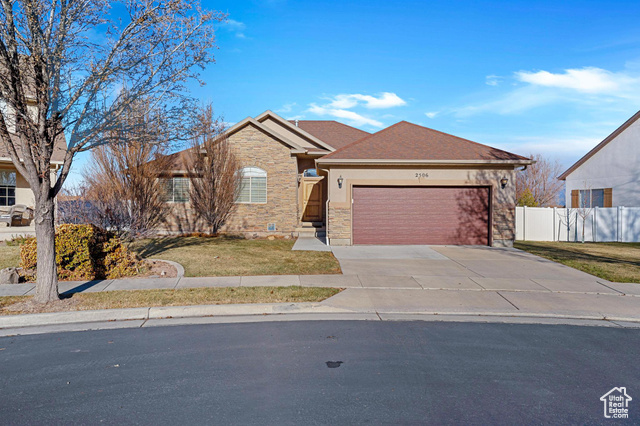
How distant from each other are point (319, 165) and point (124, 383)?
1193cm

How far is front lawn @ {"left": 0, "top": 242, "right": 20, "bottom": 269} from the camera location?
11.0m

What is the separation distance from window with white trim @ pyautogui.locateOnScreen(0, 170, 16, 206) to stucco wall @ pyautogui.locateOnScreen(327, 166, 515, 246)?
42.3 feet

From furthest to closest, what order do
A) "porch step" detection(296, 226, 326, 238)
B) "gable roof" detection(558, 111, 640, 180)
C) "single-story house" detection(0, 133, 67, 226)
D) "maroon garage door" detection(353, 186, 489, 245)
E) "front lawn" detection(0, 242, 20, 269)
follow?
"gable roof" detection(558, 111, 640, 180) < "porch step" detection(296, 226, 326, 238) < "single-story house" detection(0, 133, 67, 226) < "maroon garage door" detection(353, 186, 489, 245) < "front lawn" detection(0, 242, 20, 269)

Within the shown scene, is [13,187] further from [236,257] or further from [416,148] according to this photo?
[416,148]

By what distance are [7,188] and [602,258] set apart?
2198 cm

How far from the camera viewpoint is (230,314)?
23.8 ft

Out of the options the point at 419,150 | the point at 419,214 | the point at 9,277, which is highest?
the point at 419,150

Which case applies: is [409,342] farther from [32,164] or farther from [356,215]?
[356,215]

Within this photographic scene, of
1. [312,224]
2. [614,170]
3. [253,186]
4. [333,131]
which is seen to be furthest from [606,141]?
[253,186]

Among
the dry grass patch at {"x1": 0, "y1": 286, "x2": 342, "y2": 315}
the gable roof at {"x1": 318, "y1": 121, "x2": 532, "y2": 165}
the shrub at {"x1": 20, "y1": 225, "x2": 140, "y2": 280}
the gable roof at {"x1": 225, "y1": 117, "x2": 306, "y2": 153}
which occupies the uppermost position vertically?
the gable roof at {"x1": 225, "y1": 117, "x2": 306, "y2": 153}

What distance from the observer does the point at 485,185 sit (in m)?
15.7

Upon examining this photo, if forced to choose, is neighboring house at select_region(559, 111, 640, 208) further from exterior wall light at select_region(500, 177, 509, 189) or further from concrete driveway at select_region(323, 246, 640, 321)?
concrete driveway at select_region(323, 246, 640, 321)

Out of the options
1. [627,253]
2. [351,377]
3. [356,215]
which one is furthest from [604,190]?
[351,377]

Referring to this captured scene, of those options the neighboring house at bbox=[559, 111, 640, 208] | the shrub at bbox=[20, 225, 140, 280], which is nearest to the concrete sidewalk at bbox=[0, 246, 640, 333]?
the shrub at bbox=[20, 225, 140, 280]
